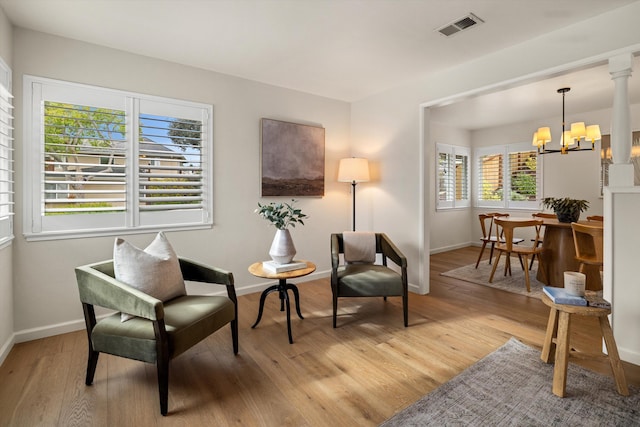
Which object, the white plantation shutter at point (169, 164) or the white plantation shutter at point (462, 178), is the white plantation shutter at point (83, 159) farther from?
the white plantation shutter at point (462, 178)

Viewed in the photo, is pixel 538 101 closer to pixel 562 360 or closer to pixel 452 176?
pixel 452 176

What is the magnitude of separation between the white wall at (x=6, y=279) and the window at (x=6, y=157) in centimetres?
10

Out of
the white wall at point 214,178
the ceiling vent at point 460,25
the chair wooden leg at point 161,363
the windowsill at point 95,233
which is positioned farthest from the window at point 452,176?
the chair wooden leg at point 161,363

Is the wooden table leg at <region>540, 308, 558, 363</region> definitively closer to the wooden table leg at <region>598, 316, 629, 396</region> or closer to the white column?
the wooden table leg at <region>598, 316, 629, 396</region>

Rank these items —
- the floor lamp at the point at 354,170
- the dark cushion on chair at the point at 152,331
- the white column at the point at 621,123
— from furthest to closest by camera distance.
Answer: the floor lamp at the point at 354,170
the white column at the point at 621,123
the dark cushion on chair at the point at 152,331

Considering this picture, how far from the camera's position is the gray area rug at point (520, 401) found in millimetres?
1685

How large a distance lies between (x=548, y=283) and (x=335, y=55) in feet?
12.8

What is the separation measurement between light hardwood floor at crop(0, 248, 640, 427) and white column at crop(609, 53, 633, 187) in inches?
53.4

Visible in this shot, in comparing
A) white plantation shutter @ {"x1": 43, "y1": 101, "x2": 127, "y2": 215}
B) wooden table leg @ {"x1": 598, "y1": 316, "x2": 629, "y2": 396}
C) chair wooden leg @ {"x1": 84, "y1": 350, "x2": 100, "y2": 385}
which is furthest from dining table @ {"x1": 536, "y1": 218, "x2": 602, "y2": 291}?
white plantation shutter @ {"x1": 43, "y1": 101, "x2": 127, "y2": 215}

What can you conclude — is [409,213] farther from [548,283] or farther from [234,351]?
[234,351]

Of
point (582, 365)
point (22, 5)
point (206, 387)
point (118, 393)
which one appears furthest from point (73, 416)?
point (582, 365)

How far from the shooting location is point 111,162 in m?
2.92

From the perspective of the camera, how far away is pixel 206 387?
6.55ft

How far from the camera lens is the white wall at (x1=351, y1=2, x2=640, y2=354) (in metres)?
2.39
